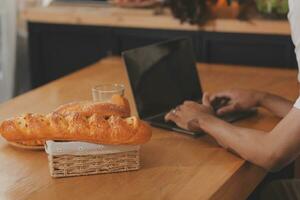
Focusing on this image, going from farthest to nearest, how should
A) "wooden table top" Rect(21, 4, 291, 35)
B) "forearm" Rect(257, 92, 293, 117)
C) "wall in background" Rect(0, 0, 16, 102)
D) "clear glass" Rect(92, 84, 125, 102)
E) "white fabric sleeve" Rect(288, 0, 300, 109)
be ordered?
"wall in background" Rect(0, 0, 16, 102) → "wooden table top" Rect(21, 4, 291, 35) → "forearm" Rect(257, 92, 293, 117) → "clear glass" Rect(92, 84, 125, 102) → "white fabric sleeve" Rect(288, 0, 300, 109)

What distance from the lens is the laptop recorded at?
1.95 metres

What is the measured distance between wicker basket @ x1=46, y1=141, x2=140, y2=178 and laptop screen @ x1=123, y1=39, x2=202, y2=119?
16.9 inches

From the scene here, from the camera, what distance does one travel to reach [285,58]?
10.7ft

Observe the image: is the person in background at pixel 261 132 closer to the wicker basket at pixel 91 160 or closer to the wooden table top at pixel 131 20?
the wicker basket at pixel 91 160

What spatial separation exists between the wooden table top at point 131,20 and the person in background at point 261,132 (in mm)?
1203

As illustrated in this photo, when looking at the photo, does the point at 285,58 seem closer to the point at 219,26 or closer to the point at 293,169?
the point at 219,26

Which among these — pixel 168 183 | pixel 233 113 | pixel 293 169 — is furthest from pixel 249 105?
pixel 168 183

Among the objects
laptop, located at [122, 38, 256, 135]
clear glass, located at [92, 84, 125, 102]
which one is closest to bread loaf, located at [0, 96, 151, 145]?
clear glass, located at [92, 84, 125, 102]

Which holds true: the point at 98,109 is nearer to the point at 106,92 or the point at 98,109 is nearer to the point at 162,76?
the point at 106,92

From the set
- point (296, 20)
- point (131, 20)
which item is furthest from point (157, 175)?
point (131, 20)

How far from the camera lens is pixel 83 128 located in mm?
1520

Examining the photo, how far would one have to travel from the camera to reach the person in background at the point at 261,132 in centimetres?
158

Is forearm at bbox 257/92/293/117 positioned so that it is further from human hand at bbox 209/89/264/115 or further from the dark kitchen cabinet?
the dark kitchen cabinet

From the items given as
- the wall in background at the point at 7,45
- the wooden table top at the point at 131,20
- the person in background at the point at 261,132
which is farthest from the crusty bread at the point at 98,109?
the wall in background at the point at 7,45
